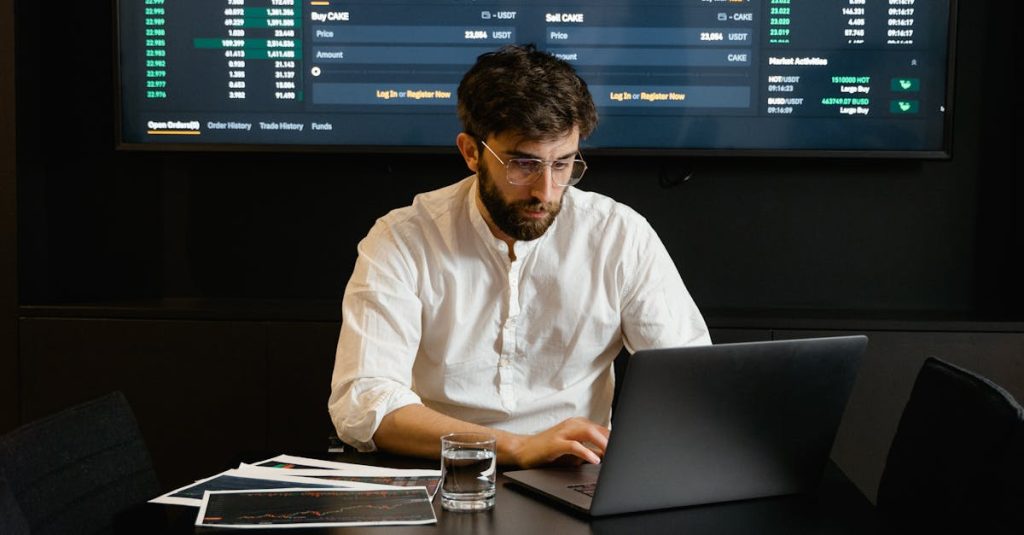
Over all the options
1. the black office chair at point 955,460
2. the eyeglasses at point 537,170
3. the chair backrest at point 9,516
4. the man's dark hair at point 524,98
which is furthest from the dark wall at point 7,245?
the black office chair at point 955,460

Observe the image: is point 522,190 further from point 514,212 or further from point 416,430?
point 416,430

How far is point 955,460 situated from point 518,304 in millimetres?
856

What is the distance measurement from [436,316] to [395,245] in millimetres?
151

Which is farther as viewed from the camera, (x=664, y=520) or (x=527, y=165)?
(x=527, y=165)

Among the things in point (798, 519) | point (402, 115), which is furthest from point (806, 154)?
point (798, 519)

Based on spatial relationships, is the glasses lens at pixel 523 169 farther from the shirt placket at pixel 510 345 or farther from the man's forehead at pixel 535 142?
the shirt placket at pixel 510 345

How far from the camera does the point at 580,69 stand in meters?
3.02

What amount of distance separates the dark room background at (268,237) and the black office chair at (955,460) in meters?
1.31

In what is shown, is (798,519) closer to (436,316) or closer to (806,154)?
(436,316)

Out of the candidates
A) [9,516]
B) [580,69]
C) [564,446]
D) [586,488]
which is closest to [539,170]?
[564,446]

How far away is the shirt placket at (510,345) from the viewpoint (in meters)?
2.07

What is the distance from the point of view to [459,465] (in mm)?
1399

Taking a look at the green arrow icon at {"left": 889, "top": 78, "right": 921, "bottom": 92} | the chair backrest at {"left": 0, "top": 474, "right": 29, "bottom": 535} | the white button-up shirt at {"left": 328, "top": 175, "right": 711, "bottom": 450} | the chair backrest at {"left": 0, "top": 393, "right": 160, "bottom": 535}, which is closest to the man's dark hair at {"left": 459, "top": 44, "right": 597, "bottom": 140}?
the white button-up shirt at {"left": 328, "top": 175, "right": 711, "bottom": 450}

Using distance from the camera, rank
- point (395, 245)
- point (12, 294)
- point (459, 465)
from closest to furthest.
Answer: point (459, 465), point (395, 245), point (12, 294)
